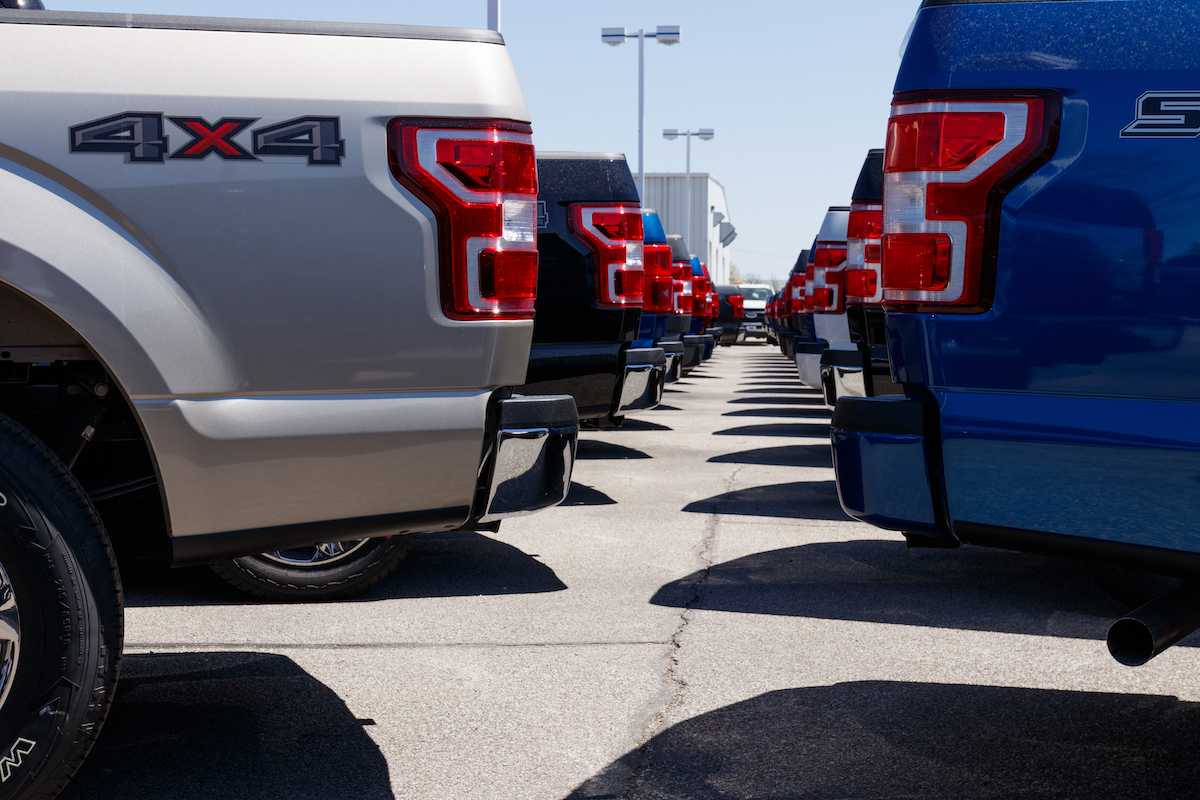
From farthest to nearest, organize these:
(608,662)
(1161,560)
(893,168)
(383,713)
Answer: (608,662) → (383,713) → (893,168) → (1161,560)

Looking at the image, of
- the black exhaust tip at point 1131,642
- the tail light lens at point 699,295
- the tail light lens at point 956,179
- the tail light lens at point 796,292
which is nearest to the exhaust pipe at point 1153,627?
the black exhaust tip at point 1131,642

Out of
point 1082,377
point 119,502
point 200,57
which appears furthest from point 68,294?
point 1082,377

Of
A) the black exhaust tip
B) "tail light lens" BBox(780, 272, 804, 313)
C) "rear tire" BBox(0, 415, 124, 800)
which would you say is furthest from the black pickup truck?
"tail light lens" BBox(780, 272, 804, 313)

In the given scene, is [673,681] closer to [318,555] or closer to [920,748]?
[920,748]

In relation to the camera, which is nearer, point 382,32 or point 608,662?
point 382,32

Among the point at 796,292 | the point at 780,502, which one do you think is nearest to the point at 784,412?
the point at 796,292

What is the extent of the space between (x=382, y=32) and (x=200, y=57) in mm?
399

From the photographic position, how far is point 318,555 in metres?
4.96

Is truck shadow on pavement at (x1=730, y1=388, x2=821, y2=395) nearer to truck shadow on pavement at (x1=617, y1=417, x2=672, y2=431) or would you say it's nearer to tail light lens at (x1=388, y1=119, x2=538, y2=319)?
truck shadow on pavement at (x1=617, y1=417, x2=672, y2=431)

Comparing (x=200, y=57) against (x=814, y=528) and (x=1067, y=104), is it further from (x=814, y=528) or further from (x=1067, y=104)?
(x=814, y=528)

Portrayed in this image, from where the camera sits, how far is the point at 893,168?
2674 millimetres

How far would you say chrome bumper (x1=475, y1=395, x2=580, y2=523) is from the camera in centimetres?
286

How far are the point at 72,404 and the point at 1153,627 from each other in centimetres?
262

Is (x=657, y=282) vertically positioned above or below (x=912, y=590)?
above
